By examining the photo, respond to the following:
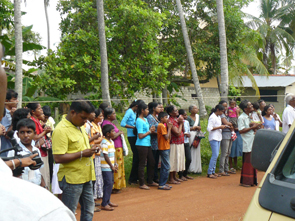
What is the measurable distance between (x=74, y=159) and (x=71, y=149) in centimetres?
13

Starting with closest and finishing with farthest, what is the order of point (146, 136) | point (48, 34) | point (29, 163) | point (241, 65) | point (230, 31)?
1. point (29, 163)
2. point (146, 136)
3. point (230, 31)
4. point (241, 65)
5. point (48, 34)

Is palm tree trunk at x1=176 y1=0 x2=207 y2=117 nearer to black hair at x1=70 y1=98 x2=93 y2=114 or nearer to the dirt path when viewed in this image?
the dirt path

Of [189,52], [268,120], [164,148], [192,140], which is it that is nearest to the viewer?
[164,148]

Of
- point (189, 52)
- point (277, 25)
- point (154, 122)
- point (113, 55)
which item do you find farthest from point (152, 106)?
point (277, 25)

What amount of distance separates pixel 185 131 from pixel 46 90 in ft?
20.0

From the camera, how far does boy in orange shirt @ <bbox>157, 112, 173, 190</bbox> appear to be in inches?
287

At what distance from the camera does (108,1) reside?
42.2 feet

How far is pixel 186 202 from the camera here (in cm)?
634

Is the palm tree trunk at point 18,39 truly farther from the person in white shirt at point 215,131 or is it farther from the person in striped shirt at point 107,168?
the person in white shirt at point 215,131

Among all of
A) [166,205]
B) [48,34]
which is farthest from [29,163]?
[48,34]

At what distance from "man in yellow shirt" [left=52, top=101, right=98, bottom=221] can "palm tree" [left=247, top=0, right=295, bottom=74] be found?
26.3 m

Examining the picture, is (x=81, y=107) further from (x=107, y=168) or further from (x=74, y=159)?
(x=107, y=168)

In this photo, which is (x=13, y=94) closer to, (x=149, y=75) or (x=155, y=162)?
(x=155, y=162)

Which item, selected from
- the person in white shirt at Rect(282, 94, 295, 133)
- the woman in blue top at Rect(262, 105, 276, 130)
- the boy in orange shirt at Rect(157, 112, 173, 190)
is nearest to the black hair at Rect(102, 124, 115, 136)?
the boy in orange shirt at Rect(157, 112, 173, 190)
